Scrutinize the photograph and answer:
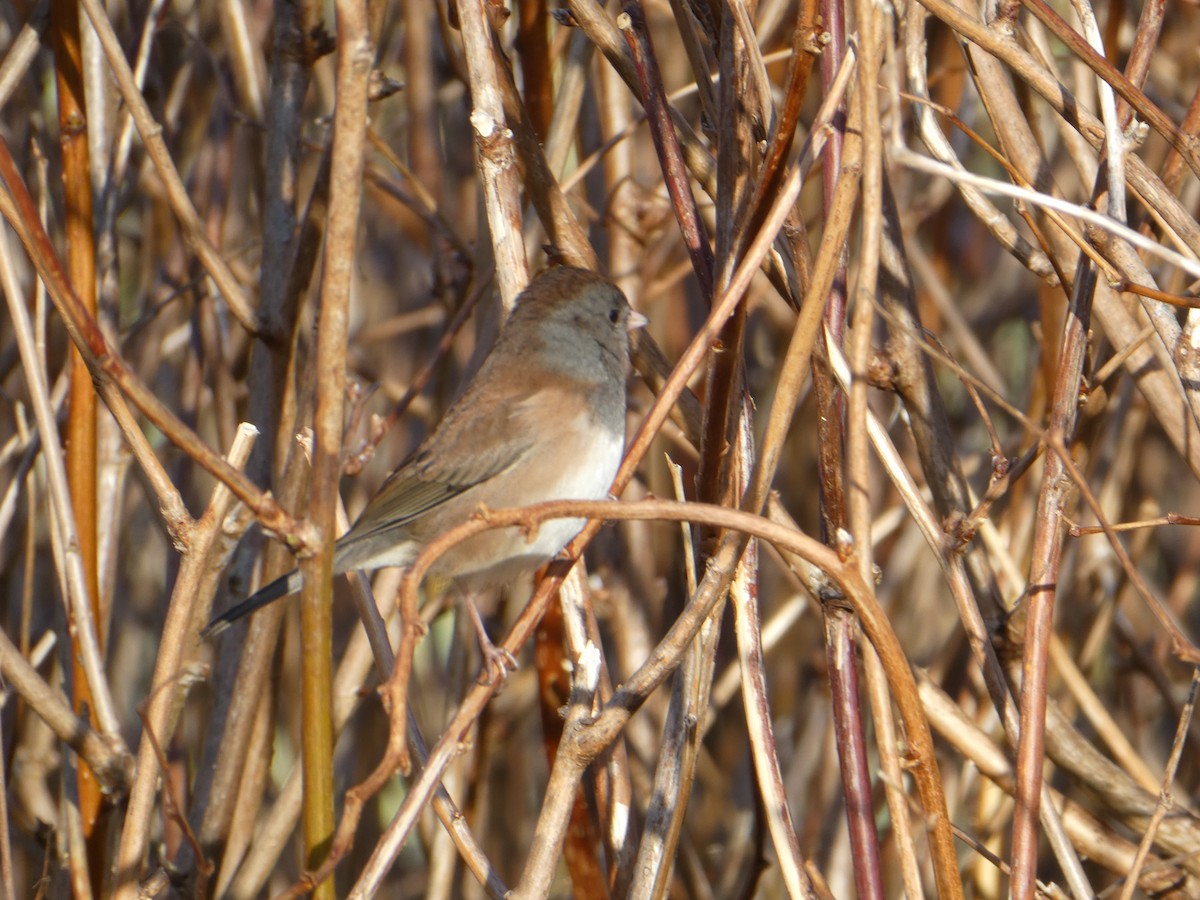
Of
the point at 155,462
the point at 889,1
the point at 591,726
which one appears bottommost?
the point at 591,726

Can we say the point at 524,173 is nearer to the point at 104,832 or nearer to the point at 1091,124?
the point at 1091,124

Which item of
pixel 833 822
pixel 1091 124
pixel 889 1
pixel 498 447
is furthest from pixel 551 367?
pixel 833 822

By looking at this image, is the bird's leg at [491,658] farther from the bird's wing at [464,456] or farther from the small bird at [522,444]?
the bird's wing at [464,456]

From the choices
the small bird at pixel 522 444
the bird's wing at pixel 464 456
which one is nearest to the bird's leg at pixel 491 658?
the small bird at pixel 522 444

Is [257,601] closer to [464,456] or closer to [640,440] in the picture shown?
[464,456]

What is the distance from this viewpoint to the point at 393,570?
2518 mm

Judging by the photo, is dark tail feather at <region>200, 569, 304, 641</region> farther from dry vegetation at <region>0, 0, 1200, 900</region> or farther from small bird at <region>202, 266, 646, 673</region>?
small bird at <region>202, 266, 646, 673</region>

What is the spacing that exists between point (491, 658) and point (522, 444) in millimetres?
564

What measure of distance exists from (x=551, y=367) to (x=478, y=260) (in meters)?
0.31

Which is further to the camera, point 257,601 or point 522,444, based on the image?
point 522,444

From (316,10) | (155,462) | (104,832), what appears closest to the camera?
(155,462)

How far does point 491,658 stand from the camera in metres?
1.82

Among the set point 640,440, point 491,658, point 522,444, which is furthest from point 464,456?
point 640,440

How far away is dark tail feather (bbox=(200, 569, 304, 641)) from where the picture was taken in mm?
A: 1758
